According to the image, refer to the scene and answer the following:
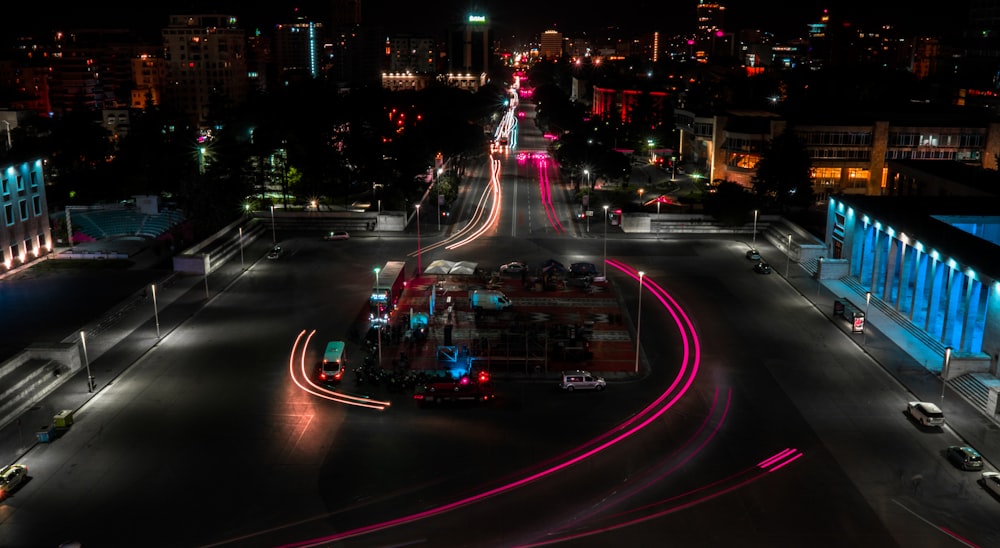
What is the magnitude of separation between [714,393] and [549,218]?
42.7 metres

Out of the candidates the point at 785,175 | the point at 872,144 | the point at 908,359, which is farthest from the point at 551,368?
the point at 872,144

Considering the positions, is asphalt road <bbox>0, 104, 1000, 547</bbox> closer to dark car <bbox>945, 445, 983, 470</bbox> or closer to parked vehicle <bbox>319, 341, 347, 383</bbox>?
dark car <bbox>945, 445, 983, 470</bbox>

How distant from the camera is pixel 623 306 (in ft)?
168

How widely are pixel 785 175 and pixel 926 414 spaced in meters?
48.4

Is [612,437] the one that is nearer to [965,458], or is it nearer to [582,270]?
[965,458]

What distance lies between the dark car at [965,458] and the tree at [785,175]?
50112 mm

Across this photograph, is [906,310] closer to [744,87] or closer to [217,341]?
[217,341]

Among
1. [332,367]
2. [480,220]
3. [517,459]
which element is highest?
[480,220]

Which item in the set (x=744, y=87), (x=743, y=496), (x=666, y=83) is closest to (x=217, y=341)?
(x=743, y=496)

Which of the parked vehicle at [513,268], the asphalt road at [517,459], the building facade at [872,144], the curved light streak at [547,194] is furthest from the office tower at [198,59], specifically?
the asphalt road at [517,459]

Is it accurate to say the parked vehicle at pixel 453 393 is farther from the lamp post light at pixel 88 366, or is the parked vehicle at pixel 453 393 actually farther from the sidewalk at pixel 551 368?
the lamp post light at pixel 88 366

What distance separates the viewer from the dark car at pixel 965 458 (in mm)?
30438

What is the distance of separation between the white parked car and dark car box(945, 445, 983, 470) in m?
2.61

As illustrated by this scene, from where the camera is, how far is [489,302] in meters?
49.8
